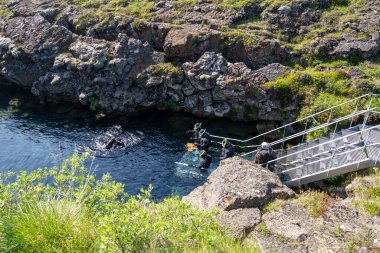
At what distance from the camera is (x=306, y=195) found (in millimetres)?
15805

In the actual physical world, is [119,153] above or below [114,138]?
below

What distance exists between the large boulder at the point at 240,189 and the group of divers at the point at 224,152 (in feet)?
7.23

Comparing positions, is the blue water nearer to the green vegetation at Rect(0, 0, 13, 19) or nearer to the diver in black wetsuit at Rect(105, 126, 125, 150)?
the diver in black wetsuit at Rect(105, 126, 125, 150)

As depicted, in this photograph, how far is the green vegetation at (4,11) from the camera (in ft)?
144

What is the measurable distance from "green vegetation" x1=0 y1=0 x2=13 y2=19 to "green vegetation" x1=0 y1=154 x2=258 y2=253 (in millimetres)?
41403

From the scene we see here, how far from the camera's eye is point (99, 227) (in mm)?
8836

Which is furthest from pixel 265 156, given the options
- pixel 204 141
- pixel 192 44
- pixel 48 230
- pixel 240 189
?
pixel 192 44

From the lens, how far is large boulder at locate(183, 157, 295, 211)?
14453 millimetres

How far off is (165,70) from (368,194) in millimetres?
21411

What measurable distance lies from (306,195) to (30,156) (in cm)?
2065

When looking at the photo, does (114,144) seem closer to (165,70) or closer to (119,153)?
(119,153)

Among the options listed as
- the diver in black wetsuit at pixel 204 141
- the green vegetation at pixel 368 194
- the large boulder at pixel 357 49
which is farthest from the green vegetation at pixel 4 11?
the green vegetation at pixel 368 194

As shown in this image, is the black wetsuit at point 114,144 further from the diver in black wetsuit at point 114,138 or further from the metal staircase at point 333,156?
the metal staircase at point 333,156

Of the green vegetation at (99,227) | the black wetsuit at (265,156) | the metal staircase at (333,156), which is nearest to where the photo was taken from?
the green vegetation at (99,227)
